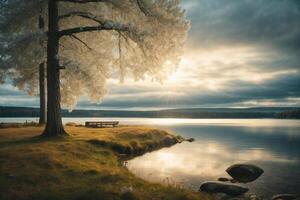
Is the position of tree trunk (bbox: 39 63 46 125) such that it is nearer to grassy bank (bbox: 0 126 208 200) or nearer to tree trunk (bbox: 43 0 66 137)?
tree trunk (bbox: 43 0 66 137)

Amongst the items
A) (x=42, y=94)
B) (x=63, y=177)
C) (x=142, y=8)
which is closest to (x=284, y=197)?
(x=63, y=177)

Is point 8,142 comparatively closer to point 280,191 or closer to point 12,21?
point 12,21

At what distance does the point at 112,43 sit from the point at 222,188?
16889mm

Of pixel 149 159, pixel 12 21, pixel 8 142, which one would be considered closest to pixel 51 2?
pixel 12 21

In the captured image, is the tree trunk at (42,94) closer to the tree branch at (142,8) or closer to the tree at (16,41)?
the tree at (16,41)

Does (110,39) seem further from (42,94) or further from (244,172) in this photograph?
(244,172)

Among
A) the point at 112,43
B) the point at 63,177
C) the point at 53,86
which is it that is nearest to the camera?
the point at 63,177

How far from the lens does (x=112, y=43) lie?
3184 centimetres

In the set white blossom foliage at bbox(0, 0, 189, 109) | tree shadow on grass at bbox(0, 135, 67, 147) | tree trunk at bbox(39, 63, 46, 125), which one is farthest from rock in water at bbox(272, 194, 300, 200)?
tree trunk at bbox(39, 63, 46, 125)

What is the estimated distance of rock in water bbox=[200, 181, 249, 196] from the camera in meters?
21.1

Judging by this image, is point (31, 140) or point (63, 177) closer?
point (63, 177)

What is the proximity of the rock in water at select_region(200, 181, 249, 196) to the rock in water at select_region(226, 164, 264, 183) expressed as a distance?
17.0 ft

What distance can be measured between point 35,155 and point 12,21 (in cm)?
1311

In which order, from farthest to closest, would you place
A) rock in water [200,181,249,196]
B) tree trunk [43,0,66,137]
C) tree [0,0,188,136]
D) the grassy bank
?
1. tree trunk [43,0,66,137]
2. tree [0,0,188,136]
3. rock in water [200,181,249,196]
4. the grassy bank
